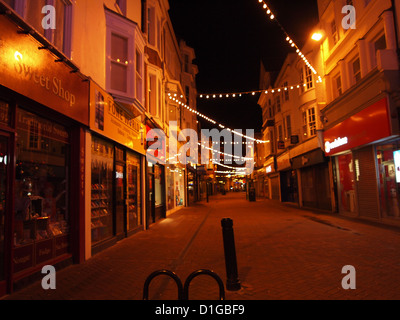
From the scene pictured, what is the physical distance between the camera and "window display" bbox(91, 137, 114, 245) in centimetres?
813

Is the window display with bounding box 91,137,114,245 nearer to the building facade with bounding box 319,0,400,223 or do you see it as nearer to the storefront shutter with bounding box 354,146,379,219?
the building facade with bounding box 319,0,400,223

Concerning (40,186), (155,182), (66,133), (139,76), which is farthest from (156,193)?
(40,186)

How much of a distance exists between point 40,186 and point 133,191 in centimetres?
525

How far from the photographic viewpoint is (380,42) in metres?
11.6

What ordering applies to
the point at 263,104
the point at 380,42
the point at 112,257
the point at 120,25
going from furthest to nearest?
the point at 263,104 < the point at 380,42 < the point at 120,25 < the point at 112,257

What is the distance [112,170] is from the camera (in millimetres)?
9352

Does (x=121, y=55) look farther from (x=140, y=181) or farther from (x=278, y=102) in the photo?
(x=278, y=102)

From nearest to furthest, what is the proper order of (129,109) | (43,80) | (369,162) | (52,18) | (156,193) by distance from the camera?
(43,80) → (52,18) → (129,109) → (369,162) → (156,193)

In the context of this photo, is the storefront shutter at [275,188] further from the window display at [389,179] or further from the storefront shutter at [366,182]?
the window display at [389,179]

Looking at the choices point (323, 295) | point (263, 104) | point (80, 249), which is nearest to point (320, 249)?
point (323, 295)

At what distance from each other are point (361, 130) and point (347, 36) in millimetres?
4943

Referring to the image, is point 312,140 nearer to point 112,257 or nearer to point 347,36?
point 347,36

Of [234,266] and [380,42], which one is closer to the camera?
[234,266]

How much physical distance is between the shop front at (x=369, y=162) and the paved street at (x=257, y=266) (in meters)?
1.86
